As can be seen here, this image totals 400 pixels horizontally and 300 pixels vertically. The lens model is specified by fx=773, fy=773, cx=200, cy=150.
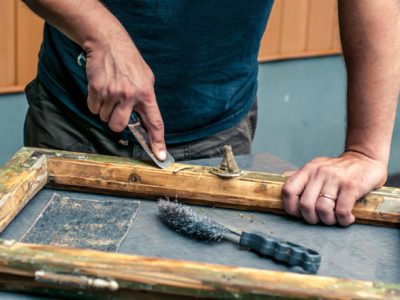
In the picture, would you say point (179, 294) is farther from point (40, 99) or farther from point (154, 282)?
point (40, 99)

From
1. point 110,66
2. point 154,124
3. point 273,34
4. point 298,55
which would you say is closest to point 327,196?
point 154,124

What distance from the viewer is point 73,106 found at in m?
1.84

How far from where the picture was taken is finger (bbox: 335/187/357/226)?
1.43 meters

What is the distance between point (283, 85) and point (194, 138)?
68.5 inches

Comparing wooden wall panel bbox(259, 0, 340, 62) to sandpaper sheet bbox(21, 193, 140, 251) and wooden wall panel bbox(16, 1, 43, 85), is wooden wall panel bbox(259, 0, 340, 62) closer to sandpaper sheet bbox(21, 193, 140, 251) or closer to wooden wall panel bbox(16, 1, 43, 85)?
wooden wall panel bbox(16, 1, 43, 85)

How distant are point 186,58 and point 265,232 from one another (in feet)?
1.83

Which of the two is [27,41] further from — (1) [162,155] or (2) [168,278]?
(2) [168,278]

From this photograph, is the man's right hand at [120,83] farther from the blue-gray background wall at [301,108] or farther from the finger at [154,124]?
the blue-gray background wall at [301,108]

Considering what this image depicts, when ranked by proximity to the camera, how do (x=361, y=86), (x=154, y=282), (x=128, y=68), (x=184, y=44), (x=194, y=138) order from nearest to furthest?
(x=154, y=282) < (x=128, y=68) < (x=361, y=86) < (x=184, y=44) < (x=194, y=138)

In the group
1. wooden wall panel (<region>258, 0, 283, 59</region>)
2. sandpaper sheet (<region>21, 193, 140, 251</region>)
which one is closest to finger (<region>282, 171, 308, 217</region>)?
sandpaper sheet (<region>21, 193, 140, 251</region>)

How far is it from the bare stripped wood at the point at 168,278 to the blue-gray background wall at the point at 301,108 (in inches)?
94.5

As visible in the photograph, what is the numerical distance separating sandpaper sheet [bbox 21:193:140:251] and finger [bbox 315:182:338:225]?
0.34 metres

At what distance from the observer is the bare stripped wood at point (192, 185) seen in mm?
1468

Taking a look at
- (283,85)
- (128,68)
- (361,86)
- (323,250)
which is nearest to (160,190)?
(128,68)
